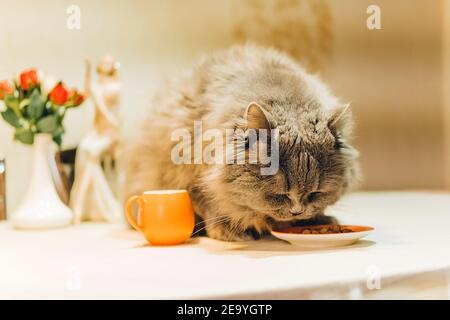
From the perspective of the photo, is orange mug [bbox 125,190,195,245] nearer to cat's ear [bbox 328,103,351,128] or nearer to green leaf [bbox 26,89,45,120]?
cat's ear [bbox 328,103,351,128]

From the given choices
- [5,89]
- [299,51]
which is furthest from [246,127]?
[299,51]

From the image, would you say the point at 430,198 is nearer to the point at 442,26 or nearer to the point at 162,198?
the point at 442,26

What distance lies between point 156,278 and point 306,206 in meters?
0.42

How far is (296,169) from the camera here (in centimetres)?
112

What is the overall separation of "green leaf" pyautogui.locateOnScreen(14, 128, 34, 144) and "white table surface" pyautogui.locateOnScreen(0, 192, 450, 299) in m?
0.36

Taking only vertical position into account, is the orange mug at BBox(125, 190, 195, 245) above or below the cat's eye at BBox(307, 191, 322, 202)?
below

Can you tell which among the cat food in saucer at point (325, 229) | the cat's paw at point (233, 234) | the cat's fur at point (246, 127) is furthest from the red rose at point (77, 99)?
the cat food in saucer at point (325, 229)

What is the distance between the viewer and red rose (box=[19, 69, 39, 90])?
163 cm

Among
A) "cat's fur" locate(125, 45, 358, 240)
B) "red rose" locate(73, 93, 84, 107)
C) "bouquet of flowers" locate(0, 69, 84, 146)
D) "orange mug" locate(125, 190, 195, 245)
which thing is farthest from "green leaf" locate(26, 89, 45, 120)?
"orange mug" locate(125, 190, 195, 245)

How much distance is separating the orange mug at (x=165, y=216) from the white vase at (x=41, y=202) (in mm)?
469

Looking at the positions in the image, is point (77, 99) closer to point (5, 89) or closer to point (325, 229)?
point (5, 89)

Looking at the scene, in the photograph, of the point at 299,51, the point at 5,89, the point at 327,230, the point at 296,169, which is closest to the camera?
the point at 296,169

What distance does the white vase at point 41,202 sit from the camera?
1.61 meters

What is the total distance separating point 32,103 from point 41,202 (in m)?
0.33
